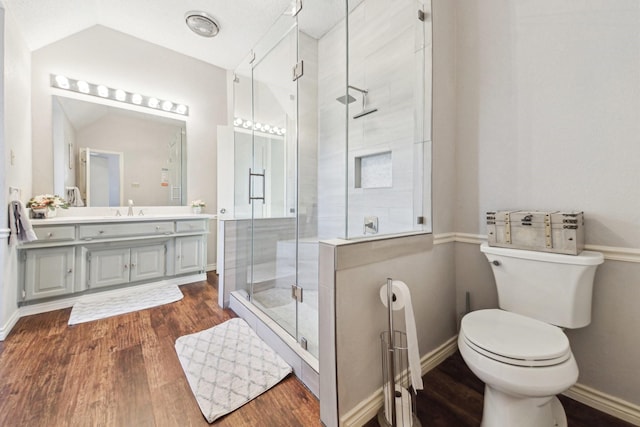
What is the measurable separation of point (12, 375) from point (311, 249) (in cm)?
197

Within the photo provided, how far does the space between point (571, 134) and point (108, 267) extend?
382 cm

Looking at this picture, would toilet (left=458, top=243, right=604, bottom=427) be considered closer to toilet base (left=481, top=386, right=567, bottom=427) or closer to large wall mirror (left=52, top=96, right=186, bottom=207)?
toilet base (left=481, top=386, right=567, bottom=427)

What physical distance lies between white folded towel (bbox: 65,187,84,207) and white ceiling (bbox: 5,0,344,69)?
4.46ft

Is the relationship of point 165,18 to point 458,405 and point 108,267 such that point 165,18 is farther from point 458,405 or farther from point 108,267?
point 458,405

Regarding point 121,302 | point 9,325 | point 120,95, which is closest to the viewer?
point 9,325

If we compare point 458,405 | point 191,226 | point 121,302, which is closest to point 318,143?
point 191,226

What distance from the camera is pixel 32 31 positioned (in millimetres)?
2172

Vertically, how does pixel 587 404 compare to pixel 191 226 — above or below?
below

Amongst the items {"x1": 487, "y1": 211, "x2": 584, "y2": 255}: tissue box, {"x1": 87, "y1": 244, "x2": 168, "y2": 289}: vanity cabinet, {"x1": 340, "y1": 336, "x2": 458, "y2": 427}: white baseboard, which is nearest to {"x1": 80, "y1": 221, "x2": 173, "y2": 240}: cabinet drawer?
{"x1": 87, "y1": 244, "x2": 168, "y2": 289}: vanity cabinet

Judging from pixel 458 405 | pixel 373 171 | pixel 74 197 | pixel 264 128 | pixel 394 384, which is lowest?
pixel 458 405

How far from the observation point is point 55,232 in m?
2.21

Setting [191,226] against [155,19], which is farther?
[191,226]

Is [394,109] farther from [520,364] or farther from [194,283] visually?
[194,283]

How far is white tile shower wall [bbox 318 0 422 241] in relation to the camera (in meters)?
1.89
